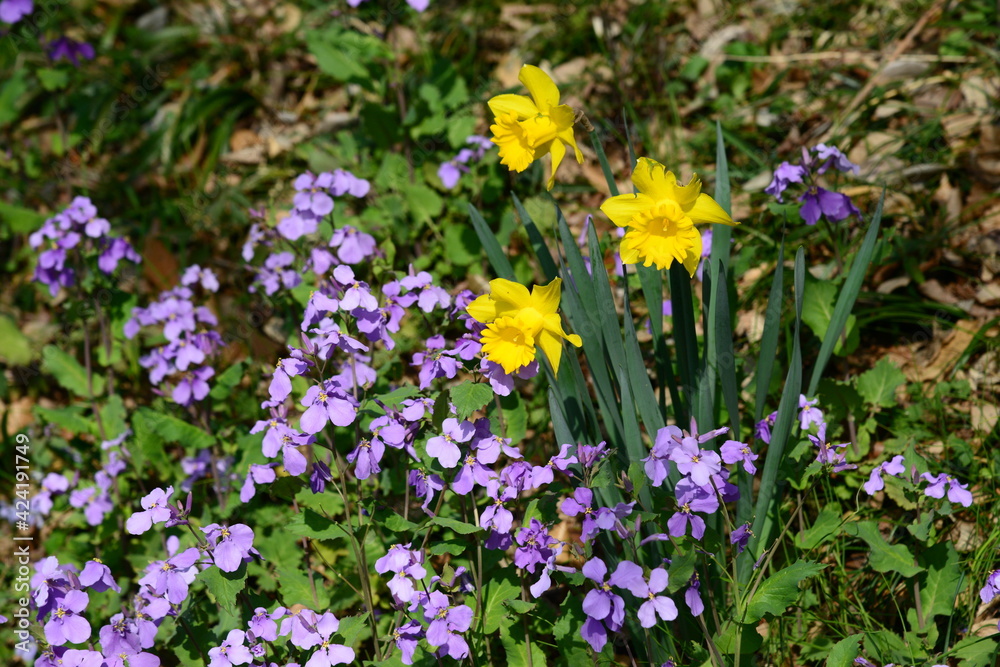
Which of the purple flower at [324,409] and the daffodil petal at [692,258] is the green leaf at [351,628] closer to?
the purple flower at [324,409]

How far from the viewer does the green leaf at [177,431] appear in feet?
8.00

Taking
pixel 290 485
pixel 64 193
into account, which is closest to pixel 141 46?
pixel 64 193

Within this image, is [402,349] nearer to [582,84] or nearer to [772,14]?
[582,84]

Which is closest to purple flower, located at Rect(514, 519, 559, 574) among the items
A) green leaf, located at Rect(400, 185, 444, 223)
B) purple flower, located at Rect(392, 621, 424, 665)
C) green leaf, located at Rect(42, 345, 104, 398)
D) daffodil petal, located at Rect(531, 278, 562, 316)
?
purple flower, located at Rect(392, 621, 424, 665)

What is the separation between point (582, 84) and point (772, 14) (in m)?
1.00

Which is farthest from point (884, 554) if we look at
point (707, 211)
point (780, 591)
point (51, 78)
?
point (51, 78)

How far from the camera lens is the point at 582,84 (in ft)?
11.8

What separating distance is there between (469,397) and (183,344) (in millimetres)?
1325

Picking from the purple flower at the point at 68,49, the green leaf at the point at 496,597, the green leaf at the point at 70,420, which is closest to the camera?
the green leaf at the point at 496,597

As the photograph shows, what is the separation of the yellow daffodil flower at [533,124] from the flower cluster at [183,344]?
137cm

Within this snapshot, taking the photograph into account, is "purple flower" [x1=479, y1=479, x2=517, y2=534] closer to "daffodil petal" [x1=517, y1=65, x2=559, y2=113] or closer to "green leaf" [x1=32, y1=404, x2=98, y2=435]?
"daffodil petal" [x1=517, y1=65, x2=559, y2=113]

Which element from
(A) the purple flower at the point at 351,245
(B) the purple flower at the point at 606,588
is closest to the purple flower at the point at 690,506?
(B) the purple flower at the point at 606,588

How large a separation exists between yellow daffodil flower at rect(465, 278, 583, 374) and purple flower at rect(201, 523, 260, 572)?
656 millimetres

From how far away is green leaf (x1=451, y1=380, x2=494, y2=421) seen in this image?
158 centimetres
